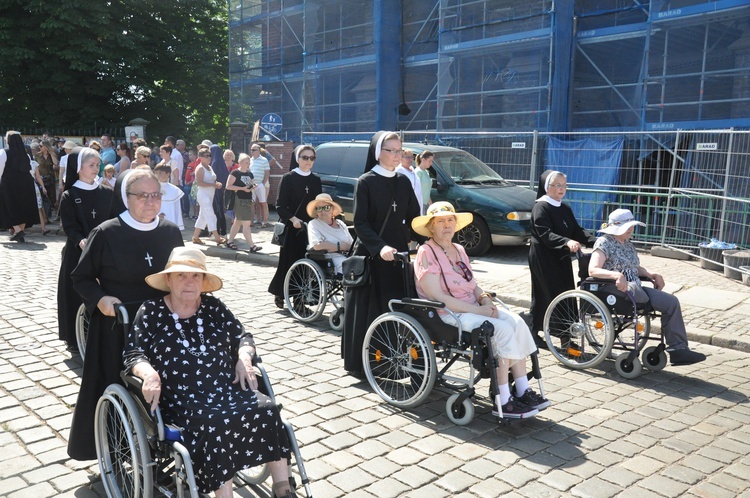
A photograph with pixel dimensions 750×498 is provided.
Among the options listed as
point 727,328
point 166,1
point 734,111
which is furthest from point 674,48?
point 166,1

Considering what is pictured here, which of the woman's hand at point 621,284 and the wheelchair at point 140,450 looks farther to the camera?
the woman's hand at point 621,284

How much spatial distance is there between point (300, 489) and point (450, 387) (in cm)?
196

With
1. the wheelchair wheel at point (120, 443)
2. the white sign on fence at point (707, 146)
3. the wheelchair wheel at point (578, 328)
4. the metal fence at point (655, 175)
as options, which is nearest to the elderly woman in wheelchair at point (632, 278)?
the wheelchair wheel at point (578, 328)

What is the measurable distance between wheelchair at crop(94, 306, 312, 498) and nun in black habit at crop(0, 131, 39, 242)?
11.6 meters

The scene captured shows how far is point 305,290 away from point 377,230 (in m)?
2.42

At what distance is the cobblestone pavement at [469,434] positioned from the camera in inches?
162

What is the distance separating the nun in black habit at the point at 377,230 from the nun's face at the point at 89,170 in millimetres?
2449

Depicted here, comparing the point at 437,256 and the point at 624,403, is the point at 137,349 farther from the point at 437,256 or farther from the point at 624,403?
the point at 624,403

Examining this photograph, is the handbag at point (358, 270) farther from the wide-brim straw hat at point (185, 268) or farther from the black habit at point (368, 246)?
the wide-brim straw hat at point (185, 268)

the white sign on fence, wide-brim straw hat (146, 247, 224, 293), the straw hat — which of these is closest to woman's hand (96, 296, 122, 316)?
wide-brim straw hat (146, 247, 224, 293)

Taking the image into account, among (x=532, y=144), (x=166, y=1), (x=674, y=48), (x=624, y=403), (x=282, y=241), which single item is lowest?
(x=624, y=403)

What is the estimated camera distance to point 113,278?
4199 mm

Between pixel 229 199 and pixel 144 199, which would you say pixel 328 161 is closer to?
pixel 229 199

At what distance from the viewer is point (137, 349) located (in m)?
3.65
